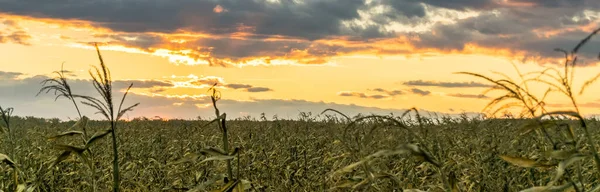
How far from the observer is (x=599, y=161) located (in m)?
2.75

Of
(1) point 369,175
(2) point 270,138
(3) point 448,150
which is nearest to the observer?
(1) point 369,175

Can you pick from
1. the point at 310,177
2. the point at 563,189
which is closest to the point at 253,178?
the point at 310,177

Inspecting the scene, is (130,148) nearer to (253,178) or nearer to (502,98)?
(253,178)

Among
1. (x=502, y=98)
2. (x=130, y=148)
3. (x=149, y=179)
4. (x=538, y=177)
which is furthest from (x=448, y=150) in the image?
(x=502, y=98)

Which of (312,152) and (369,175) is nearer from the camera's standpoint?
(369,175)

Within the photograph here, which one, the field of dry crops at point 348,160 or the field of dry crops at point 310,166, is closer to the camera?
the field of dry crops at point 348,160

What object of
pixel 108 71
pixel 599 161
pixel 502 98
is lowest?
pixel 599 161

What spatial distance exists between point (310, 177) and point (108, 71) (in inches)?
239

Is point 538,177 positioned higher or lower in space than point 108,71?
lower

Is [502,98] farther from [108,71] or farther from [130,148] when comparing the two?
[130,148]

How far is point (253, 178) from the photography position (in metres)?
8.95

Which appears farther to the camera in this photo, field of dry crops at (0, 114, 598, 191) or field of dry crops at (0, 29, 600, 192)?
field of dry crops at (0, 114, 598, 191)

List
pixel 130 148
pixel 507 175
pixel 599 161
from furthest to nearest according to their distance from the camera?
pixel 130 148 < pixel 507 175 < pixel 599 161

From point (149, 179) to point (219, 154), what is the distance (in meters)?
5.81
